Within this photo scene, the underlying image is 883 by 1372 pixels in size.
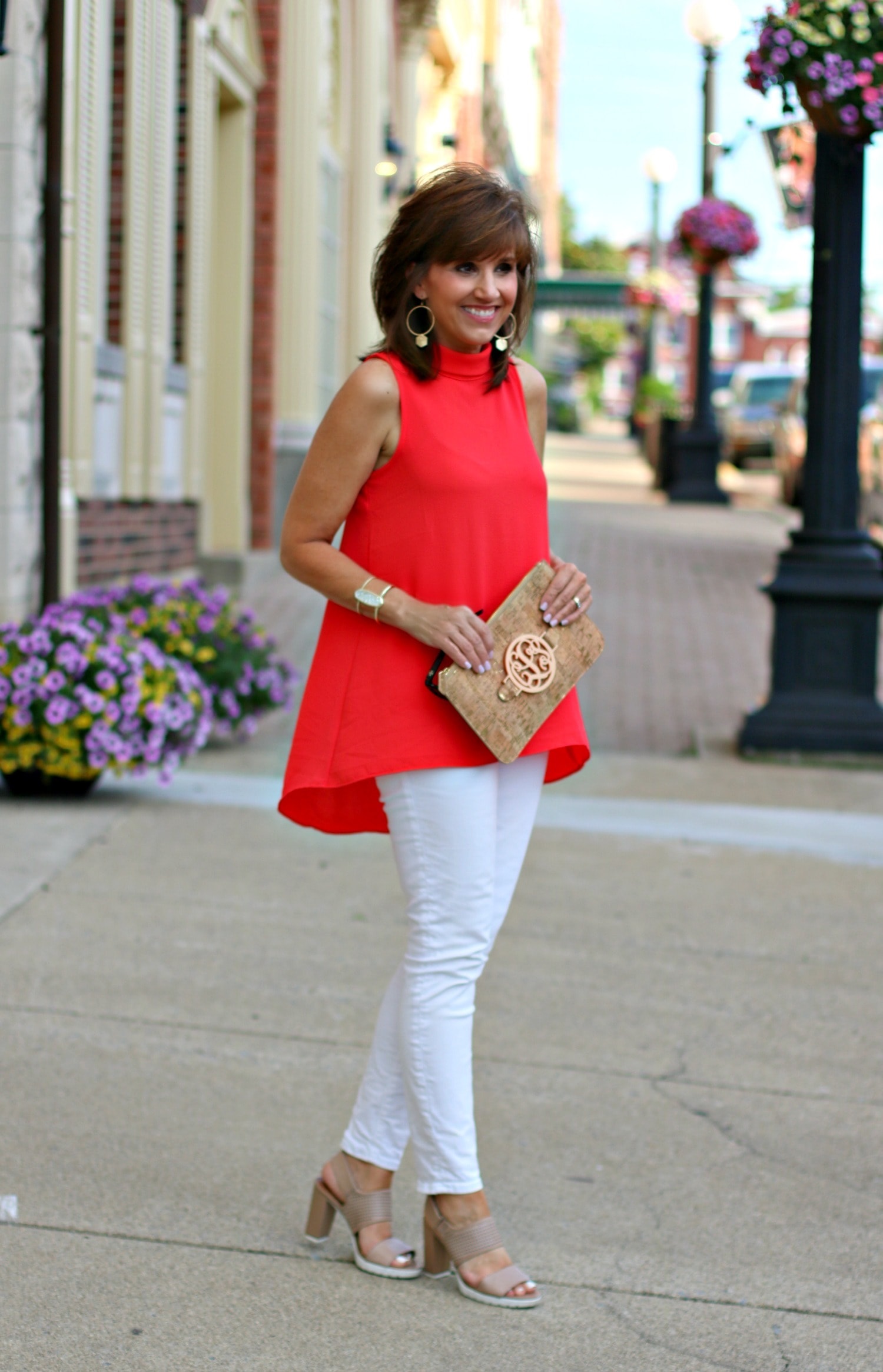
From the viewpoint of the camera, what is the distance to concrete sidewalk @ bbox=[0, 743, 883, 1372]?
276 cm

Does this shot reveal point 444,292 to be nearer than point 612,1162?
Yes

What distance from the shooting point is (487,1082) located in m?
3.91

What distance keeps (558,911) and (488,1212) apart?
254 centimetres

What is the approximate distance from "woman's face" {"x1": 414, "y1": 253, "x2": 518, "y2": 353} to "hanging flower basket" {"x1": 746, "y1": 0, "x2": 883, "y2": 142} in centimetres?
516

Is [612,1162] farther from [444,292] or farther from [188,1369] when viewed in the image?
[444,292]

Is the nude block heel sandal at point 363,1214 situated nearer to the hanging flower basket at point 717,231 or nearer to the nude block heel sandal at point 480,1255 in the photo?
the nude block heel sandal at point 480,1255

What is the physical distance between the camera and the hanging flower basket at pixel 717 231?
60.5ft

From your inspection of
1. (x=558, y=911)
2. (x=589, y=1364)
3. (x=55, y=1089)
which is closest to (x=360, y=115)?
(x=558, y=911)

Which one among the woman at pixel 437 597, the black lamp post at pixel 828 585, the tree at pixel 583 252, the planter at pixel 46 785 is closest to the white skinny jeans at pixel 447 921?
the woman at pixel 437 597

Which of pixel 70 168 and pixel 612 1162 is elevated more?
pixel 70 168

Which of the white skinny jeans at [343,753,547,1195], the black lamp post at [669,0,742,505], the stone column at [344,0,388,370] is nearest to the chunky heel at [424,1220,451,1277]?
the white skinny jeans at [343,753,547,1195]

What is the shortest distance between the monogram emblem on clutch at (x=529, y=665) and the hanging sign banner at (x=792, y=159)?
5872mm

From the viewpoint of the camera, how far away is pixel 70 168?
7914mm

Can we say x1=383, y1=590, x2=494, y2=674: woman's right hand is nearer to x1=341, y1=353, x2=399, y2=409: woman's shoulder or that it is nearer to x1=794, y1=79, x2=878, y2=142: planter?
x1=341, y1=353, x2=399, y2=409: woman's shoulder
